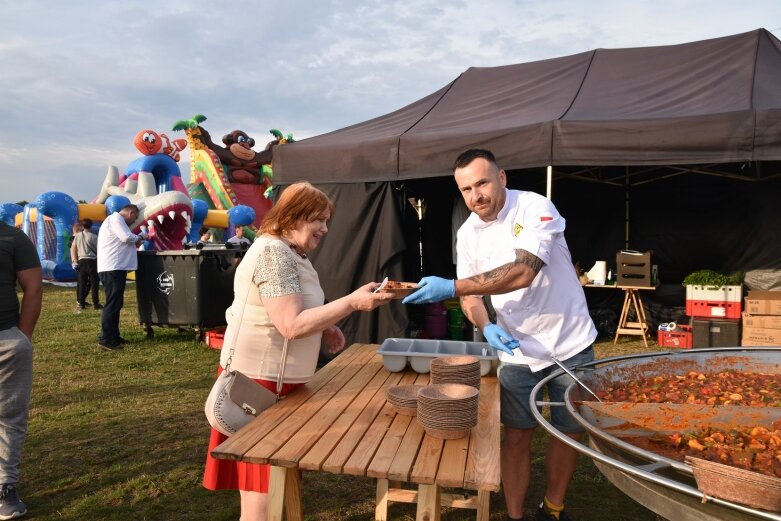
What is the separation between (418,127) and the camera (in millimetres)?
6598

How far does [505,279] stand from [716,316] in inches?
230

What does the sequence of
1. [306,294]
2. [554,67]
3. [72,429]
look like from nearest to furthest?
[306,294], [72,429], [554,67]

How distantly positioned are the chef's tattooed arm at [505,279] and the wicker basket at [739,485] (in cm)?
119

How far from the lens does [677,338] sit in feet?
23.0

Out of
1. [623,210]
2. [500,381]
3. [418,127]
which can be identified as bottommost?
[500,381]

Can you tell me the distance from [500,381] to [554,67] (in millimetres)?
6637

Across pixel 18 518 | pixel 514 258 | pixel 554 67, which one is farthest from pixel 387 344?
pixel 554 67

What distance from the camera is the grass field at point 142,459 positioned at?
310 centimetres

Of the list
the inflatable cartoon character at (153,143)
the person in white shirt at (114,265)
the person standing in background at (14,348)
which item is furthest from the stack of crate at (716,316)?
the inflatable cartoon character at (153,143)

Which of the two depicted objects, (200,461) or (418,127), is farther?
(418,127)

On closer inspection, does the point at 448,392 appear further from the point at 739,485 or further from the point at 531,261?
the point at 739,485

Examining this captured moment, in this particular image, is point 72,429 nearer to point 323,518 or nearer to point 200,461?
point 200,461

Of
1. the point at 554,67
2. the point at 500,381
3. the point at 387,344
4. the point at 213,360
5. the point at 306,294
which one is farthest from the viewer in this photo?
the point at 554,67

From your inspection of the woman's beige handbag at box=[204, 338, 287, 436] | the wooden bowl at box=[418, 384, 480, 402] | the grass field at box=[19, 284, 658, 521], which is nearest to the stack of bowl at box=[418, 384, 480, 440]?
the wooden bowl at box=[418, 384, 480, 402]
